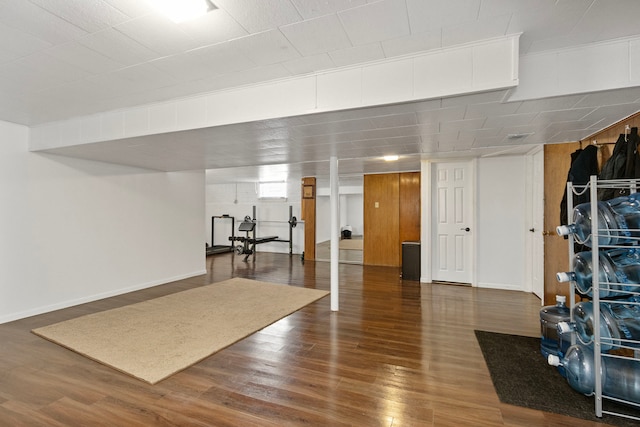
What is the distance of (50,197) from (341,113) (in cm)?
403

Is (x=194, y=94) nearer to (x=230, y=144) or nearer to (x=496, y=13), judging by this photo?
(x=230, y=144)

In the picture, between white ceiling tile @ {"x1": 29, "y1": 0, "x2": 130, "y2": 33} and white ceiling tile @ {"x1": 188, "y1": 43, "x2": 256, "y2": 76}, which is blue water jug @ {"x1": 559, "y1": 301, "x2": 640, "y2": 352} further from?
white ceiling tile @ {"x1": 29, "y1": 0, "x2": 130, "y2": 33}

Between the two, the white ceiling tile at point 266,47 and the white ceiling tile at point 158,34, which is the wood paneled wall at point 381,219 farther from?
the white ceiling tile at point 158,34

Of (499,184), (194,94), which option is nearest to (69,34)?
(194,94)

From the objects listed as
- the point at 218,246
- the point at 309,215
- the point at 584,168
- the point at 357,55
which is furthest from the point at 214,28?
the point at 218,246

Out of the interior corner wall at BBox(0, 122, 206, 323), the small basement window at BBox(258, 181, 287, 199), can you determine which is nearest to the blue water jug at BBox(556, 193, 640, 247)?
the interior corner wall at BBox(0, 122, 206, 323)

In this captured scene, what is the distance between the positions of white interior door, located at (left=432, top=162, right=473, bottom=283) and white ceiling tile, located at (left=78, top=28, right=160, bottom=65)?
183 inches

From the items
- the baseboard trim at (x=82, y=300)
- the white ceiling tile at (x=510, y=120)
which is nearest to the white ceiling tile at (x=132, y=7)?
the white ceiling tile at (x=510, y=120)

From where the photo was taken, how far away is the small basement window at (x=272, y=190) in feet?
30.8

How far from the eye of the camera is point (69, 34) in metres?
1.71

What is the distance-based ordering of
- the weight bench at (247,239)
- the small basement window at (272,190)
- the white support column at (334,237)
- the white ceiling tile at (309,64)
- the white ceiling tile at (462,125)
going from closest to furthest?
the white ceiling tile at (309,64) < the white ceiling tile at (462,125) < the white support column at (334,237) < the weight bench at (247,239) < the small basement window at (272,190)

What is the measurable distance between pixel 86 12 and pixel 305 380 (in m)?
2.60

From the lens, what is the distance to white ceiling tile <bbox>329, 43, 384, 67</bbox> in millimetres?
1851

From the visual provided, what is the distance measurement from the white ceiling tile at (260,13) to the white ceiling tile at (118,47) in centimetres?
72
